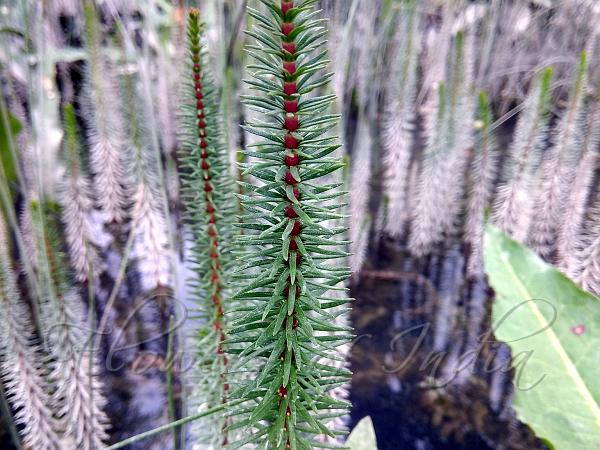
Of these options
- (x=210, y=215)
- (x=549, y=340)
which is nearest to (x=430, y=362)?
(x=549, y=340)

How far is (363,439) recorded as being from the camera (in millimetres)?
404

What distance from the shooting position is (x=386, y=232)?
2.84ft

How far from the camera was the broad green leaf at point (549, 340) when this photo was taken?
0.41 m

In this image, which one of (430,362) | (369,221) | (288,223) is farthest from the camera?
(369,221)

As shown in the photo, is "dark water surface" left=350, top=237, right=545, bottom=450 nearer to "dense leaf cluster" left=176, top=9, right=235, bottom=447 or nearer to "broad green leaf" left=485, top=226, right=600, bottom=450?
"broad green leaf" left=485, top=226, right=600, bottom=450

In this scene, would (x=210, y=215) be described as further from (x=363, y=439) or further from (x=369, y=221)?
(x=369, y=221)

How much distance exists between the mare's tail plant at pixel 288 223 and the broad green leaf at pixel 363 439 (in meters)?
0.13

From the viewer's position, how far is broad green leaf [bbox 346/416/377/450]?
40 cm

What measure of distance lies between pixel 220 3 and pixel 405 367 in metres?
0.52

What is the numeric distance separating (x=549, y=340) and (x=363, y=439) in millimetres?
191

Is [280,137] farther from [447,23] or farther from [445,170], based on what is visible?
[447,23]

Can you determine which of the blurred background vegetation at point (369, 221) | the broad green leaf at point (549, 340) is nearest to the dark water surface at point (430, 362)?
the blurred background vegetation at point (369, 221)

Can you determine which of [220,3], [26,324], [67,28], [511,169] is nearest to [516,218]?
[511,169]

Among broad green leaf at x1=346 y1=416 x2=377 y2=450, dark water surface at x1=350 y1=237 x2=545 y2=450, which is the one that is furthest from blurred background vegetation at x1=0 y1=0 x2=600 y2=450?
broad green leaf at x1=346 y1=416 x2=377 y2=450
